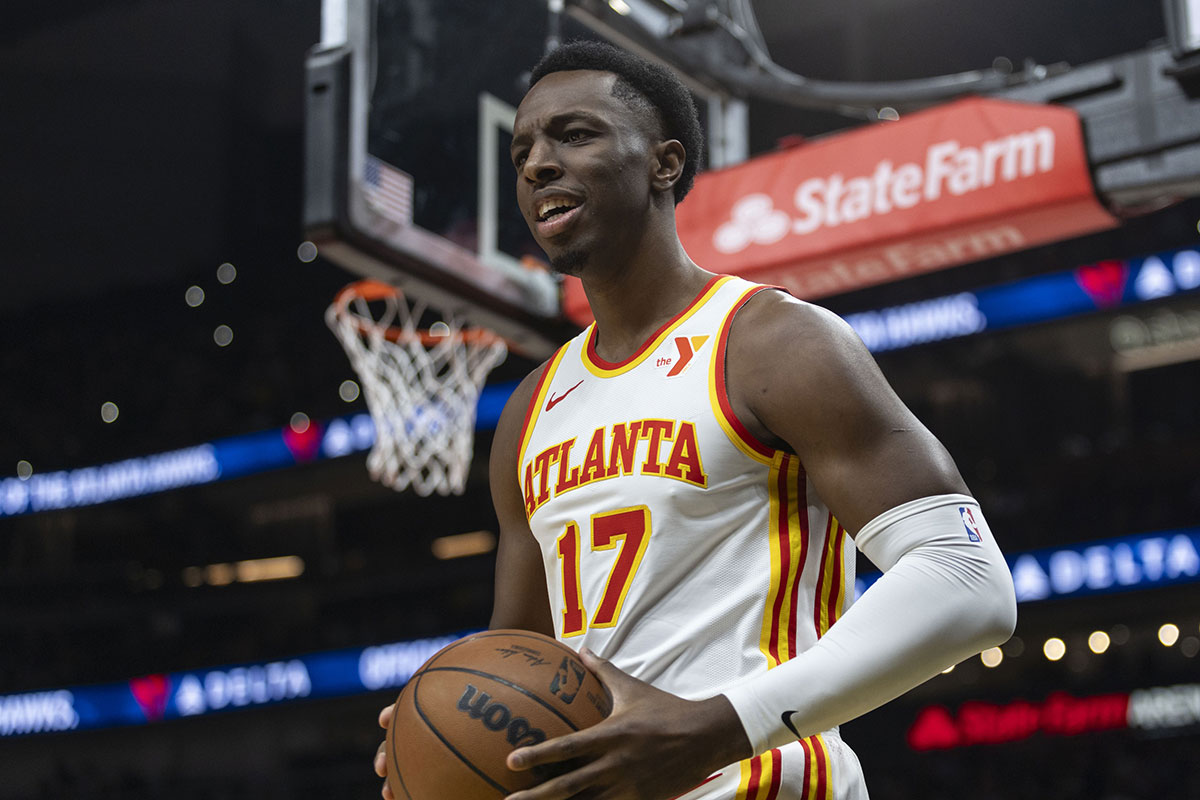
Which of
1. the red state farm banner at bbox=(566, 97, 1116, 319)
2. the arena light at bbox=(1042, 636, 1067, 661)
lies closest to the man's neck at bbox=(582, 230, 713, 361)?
the red state farm banner at bbox=(566, 97, 1116, 319)

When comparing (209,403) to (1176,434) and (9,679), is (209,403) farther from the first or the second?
(1176,434)

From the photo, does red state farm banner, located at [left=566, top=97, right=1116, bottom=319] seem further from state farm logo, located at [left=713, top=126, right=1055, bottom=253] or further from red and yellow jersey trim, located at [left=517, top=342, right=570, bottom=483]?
red and yellow jersey trim, located at [left=517, top=342, right=570, bottom=483]

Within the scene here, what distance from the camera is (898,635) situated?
158 cm

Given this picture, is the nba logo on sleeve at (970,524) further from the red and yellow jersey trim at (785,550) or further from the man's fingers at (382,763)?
the man's fingers at (382,763)

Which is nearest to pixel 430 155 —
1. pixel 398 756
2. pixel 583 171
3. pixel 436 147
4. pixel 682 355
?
pixel 436 147

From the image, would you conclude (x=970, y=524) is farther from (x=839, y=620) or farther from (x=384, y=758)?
(x=384, y=758)

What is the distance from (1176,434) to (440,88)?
12157mm

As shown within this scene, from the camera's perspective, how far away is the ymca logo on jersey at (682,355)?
1947 mm

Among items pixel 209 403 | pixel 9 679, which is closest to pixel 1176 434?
pixel 209 403

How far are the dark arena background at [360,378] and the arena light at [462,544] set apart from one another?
2.9 inches

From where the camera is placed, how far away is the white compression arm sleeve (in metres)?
1.56

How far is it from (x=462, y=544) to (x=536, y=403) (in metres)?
17.7

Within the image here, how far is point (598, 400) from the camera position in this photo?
6.68 feet

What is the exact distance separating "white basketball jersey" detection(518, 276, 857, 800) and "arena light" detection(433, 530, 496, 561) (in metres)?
17.0
